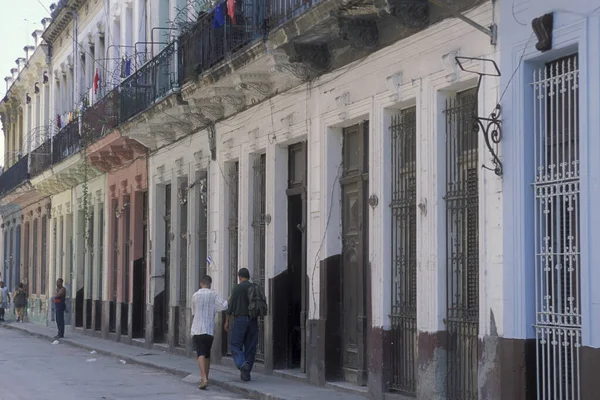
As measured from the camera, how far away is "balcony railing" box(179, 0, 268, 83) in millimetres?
15859

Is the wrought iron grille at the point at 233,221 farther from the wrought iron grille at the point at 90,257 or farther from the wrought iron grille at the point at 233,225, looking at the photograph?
the wrought iron grille at the point at 90,257

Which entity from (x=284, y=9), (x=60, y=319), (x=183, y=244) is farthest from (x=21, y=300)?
(x=284, y=9)

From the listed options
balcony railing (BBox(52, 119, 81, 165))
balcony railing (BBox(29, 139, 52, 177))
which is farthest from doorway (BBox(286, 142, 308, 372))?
balcony railing (BBox(29, 139, 52, 177))

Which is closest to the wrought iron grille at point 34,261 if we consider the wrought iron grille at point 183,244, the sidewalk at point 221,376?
the sidewalk at point 221,376

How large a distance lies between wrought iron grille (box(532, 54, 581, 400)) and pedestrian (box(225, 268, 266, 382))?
19.2 feet

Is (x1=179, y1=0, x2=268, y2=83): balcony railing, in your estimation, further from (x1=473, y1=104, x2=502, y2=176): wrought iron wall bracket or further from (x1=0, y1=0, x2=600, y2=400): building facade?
(x1=473, y1=104, x2=502, y2=176): wrought iron wall bracket

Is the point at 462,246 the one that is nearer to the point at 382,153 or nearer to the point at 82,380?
the point at 382,153

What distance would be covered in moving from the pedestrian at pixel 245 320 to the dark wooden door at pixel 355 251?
1.31 m

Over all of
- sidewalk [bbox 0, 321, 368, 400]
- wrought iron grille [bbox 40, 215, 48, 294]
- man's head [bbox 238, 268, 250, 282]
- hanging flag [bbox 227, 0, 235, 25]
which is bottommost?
sidewalk [bbox 0, 321, 368, 400]

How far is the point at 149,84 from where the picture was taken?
2148 centimetres

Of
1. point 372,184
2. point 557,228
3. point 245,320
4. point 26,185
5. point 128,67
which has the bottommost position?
point 245,320

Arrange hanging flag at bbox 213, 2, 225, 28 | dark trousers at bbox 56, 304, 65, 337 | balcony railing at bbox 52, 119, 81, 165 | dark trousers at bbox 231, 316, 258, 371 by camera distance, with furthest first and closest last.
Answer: balcony railing at bbox 52, 119, 81, 165
dark trousers at bbox 56, 304, 65, 337
hanging flag at bbox 213, 2, 225, 28
dark trousers at bbox 231, 316, 258, 371

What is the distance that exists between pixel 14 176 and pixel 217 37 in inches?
964

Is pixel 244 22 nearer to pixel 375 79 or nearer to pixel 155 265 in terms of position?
pixel 375 79
